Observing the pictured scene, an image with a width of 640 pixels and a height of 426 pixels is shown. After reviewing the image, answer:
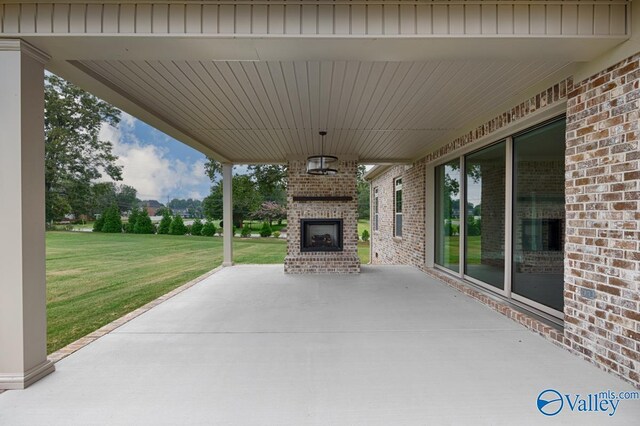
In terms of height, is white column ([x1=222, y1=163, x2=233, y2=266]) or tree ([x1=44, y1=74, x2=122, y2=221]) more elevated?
tree ([x1=44, y1=74, x2=122, y2=221])

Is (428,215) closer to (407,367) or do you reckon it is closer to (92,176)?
(407,367)

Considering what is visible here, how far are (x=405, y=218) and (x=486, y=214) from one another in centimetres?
348

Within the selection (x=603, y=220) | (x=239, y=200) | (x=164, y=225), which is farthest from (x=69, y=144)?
(x=603, y=220)

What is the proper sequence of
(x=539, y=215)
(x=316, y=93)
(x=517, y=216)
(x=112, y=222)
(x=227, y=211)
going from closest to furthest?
(x=316, y=93), (x=539, y=215), (x=517, y=216), (x=227, y=211), (x=112, y=222)

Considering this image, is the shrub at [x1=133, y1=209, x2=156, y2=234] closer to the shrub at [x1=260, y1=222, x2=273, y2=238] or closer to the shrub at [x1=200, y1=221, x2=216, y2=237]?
the shrub at [x1=200, y1=221, x2=216, y2=237]

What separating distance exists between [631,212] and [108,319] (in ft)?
21.2

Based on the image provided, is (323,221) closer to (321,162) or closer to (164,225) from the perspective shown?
(321,162)

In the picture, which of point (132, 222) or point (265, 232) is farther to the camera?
point (132, 222)

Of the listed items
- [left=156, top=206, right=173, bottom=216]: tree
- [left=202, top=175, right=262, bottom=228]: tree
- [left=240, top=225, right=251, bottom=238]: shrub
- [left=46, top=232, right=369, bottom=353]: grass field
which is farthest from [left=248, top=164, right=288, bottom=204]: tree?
[left=156, top=206, right=173, bottom=216]: tree

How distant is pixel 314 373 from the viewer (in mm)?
2531

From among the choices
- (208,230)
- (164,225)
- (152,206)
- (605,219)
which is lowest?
(208,230)

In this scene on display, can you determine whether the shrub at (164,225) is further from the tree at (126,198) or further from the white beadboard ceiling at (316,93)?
the white beadboard ceiling at (316,93)

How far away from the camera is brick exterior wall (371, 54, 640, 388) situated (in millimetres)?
2338

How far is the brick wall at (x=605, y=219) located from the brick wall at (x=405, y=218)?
4105 mm
